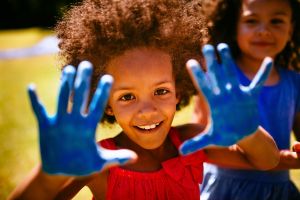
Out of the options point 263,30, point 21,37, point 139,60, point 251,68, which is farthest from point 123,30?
point 21,37

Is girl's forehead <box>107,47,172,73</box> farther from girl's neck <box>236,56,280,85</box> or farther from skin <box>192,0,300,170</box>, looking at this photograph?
girl's neck <box>236,56,280,85</box>

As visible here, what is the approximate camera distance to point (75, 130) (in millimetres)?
1367

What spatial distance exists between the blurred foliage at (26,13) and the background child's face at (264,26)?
16600 mm

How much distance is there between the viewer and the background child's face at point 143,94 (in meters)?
1.73

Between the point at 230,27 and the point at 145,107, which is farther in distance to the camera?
the point at 230,27

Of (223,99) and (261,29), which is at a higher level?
(223,99)

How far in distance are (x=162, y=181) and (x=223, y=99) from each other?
64cm

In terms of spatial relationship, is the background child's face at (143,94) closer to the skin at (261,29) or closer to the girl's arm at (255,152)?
the girl's arm at (255,152)

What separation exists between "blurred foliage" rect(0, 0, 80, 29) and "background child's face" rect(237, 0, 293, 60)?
654 inches

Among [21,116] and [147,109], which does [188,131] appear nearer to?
[147,109]

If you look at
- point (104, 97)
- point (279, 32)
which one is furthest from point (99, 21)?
point (279, 32)

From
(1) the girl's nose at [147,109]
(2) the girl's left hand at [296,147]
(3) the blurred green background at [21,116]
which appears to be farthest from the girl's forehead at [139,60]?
(2) the girl's left hand at [296,147]

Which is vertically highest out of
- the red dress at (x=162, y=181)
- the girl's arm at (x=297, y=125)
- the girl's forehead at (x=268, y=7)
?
the girl's forehead at (x=268, y=7)

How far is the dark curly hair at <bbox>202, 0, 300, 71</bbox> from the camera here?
283 centimetres
